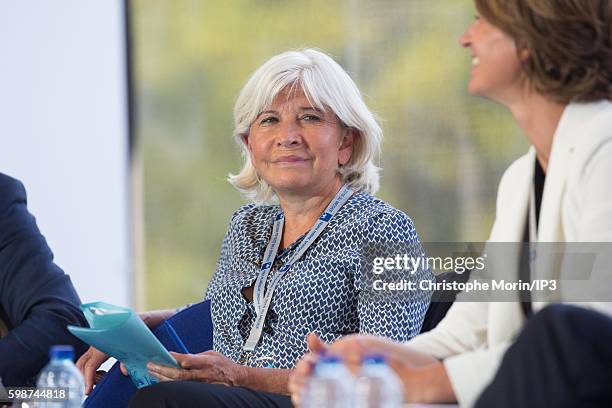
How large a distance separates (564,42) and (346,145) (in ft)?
3.59

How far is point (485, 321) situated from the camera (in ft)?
7.59

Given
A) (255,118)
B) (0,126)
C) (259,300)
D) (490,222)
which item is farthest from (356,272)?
(0,126)

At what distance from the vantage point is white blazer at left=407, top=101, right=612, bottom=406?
1.99m

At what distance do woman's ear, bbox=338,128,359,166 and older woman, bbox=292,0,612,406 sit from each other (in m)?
0.84

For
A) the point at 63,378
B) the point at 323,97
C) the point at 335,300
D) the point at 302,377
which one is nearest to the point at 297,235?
the point at 335,300

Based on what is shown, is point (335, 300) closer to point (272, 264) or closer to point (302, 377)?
point (272, 264)

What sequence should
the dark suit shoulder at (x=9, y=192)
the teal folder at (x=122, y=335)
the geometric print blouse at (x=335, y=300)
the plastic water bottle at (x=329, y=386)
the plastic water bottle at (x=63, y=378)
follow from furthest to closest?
the dark suit shoulder at (x=9, y=192) < the geometric print blouse at (x=335, y=300) < the teal folder at (x=122, y=335) < the plastic water bottle at (x=63, y=378) < the plastic water bottle at (x=329, y=386)

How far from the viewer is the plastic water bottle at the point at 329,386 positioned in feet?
6.18

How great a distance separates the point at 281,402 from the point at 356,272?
0.42 meters

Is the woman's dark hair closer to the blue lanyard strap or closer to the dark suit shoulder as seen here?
the blue lanyard strap

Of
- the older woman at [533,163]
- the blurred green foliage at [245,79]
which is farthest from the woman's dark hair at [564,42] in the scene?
the blurred green foliage at [245,79]

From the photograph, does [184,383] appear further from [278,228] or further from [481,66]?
[481,66]

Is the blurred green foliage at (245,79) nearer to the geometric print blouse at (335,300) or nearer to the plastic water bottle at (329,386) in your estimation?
the geometric print blouse at (335,300)

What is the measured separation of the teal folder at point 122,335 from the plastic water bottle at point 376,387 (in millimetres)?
716
